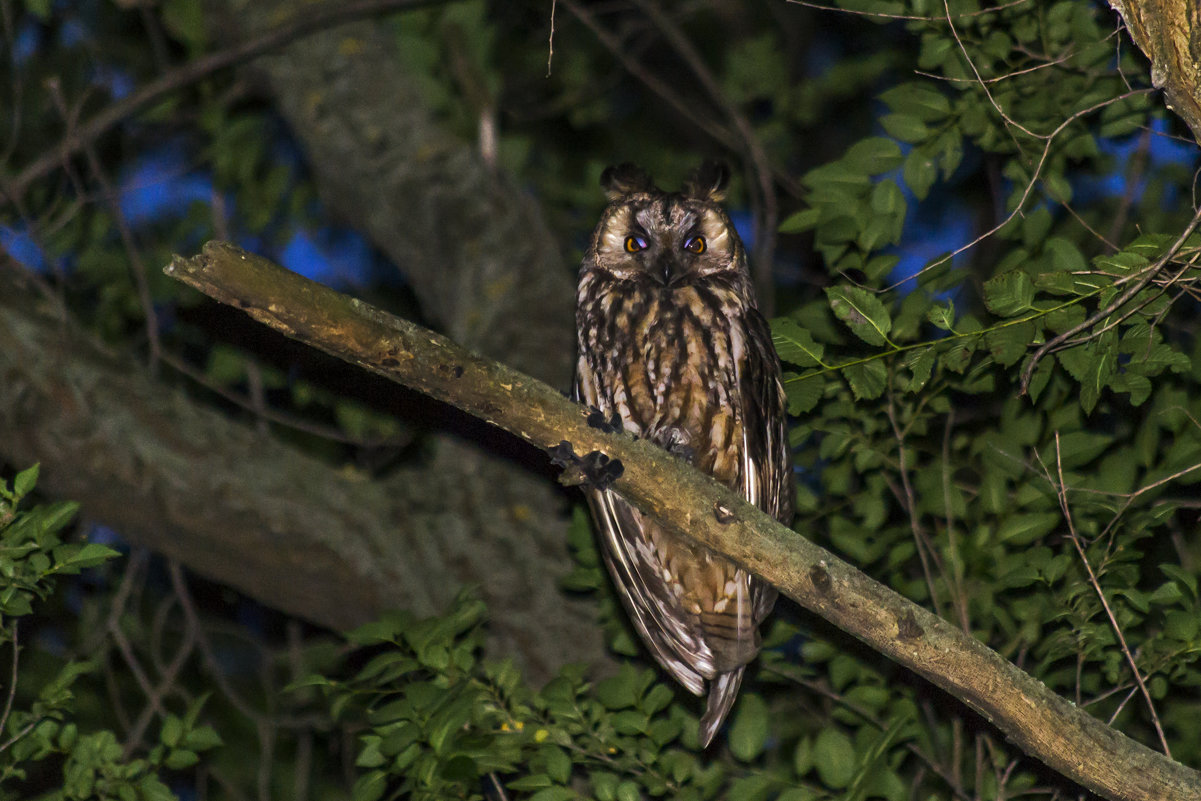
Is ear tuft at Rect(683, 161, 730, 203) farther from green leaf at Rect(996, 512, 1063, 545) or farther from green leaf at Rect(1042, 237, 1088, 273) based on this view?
green leaf at Rect(996, 512, 1063, 545)

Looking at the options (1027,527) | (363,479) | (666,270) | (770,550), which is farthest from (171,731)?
(1027,527)

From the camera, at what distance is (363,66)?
16.6ft

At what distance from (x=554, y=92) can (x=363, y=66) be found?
6.34ft

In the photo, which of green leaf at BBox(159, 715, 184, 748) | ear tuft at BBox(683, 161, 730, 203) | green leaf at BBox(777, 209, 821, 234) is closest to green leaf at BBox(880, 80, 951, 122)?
green leaf at BBox(777, 209, 821, 234)

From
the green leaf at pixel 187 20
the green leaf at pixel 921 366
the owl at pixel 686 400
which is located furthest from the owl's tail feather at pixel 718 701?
the green leaf at pixel 187 20

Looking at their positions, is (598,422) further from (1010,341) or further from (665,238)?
(665,238)

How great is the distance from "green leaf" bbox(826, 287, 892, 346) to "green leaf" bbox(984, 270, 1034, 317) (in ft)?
0.77

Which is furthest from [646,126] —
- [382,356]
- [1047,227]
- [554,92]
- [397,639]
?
[382,356]

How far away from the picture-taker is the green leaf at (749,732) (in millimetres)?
2910

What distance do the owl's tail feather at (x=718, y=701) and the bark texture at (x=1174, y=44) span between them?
1.98 meters

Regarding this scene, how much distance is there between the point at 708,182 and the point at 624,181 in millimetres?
289

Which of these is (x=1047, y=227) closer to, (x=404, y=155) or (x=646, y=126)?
(x=404, y=155)

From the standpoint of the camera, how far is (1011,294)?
2.30m

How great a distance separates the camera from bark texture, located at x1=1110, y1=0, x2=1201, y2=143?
185cm
